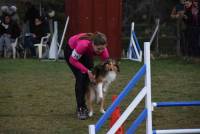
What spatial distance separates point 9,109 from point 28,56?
425 inches

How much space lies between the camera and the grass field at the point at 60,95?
343 inches

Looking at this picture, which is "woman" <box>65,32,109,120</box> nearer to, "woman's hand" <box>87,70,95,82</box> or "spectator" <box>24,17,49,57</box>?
"woman's hand" <box>87,70,95,82</box>

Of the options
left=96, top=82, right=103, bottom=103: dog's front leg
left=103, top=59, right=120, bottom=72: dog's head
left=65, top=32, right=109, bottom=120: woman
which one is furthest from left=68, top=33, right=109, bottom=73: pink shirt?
left=96, top=82, right=103, bottom=103: dog's front leg

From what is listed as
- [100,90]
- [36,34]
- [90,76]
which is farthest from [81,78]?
[36,34]

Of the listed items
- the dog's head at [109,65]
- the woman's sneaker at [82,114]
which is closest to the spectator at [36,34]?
the woman's sneaker at [82,114]

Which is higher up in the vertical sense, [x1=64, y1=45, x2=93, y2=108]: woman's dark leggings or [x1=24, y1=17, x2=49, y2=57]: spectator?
[x1=64, y1=45, x2=93, y2=108]: woman's dark leggings

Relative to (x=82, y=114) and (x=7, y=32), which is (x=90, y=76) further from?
(x=7, y=32)

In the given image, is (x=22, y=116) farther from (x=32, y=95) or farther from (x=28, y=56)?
(x=28, y=56)

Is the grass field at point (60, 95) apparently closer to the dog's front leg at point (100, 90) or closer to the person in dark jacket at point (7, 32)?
the dog's front leg at point (100, 90)

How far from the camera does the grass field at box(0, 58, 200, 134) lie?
8.72 meters

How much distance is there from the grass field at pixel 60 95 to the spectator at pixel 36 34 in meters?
2.04

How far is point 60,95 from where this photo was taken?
456 inches

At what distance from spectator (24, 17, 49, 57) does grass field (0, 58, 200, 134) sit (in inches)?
80.2

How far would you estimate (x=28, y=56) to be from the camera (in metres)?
20.8
